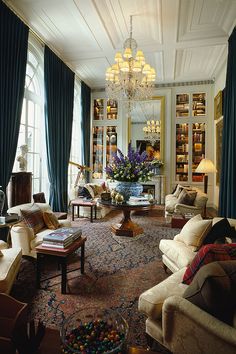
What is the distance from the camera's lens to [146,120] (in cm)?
841

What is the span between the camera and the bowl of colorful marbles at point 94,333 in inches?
38.3

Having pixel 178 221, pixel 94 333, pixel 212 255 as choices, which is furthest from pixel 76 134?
pixel 94 333

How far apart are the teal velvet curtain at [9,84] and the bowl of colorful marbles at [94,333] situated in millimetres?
3147

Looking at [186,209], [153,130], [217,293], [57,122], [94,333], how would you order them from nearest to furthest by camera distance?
[94,333] → [217,293] → [186,209] → [57,122] → [153,130]

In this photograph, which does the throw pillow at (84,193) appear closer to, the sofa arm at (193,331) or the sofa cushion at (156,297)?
the sofa cushion at (156,297)

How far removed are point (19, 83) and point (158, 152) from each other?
5270 millimetres

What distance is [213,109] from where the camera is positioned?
7.77 m

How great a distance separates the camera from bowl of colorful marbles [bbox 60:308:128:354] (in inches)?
38.3

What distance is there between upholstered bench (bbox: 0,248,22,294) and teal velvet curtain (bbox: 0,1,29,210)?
1707 mm

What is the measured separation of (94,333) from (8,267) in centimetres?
139

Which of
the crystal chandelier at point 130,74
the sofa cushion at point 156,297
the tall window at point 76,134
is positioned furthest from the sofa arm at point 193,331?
the tall window at point 76,134

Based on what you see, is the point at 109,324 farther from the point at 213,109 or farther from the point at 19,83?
the point at 213,109

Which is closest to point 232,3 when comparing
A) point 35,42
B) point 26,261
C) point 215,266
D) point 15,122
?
point 35,42

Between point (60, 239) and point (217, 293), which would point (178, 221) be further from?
point (217, 293)
